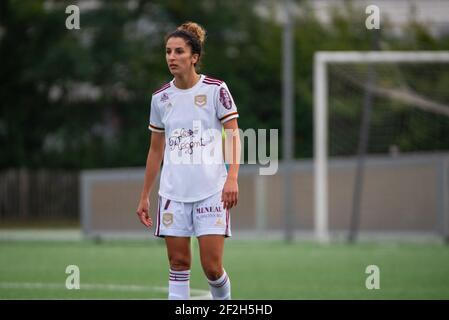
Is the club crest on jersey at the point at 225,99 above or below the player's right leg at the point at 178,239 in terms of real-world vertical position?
above

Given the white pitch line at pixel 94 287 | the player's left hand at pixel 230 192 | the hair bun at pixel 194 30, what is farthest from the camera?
the white pitch line at pixel 94 287

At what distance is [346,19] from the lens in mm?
41406

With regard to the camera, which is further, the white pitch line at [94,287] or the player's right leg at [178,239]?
the white pitch line at [94,287]

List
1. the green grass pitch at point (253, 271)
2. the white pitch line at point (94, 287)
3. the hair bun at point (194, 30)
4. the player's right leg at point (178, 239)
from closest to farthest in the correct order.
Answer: the player's right leg at point (178, 239)
the hair bun at point (194, 30)
the green grass pitch at point (253, 271)
the white pitch line at point (94, 287)

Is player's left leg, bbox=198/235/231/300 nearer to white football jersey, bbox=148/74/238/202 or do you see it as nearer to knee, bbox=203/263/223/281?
knee, bbox=203/263/223/281

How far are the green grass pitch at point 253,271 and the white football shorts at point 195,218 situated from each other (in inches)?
121

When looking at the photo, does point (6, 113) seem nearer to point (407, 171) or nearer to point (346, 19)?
point (346, 19)

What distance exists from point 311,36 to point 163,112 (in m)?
33.4

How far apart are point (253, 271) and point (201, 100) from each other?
7.19 metres

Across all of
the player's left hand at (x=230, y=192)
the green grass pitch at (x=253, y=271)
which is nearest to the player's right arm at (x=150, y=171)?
the player's left hand at (x=230, y=192)

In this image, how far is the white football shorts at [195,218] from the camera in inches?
314

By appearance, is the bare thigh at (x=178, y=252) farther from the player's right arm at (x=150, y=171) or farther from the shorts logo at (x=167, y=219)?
the player's right arm at (x=150, y=171)

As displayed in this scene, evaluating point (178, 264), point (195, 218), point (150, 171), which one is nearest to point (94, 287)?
point (150, 171)
